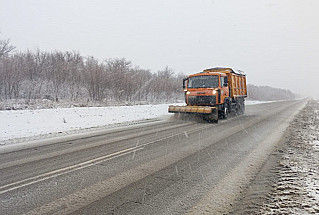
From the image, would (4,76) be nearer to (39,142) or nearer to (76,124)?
(76,124)

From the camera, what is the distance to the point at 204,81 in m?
13.4

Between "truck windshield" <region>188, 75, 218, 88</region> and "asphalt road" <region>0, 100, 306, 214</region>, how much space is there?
6.64 m

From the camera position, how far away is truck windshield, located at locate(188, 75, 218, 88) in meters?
13.2

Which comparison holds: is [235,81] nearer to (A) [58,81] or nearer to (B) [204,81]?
(B) [204,81]

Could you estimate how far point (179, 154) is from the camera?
5723 mm

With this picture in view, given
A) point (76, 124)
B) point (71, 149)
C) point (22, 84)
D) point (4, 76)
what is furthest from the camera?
point (22, 84)

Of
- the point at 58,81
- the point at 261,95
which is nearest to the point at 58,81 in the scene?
the point at 58,81

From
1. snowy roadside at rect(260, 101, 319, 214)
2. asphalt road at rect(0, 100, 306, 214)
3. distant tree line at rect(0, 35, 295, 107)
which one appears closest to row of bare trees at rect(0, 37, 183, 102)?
distant tree line at rect(0, 35, 295, 107)

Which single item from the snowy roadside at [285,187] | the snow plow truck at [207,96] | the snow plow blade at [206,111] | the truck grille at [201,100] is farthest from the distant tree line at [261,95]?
the snowy roadside at [285,187]

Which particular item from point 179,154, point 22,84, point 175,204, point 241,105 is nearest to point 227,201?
point 175,204

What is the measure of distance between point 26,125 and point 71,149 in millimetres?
5910

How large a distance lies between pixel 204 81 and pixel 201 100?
1.23 meters

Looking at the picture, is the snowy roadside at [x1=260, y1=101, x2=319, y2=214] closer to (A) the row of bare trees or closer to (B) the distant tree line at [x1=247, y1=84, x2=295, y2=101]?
(A) the row of bare trees

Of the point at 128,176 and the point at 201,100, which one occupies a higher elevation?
the point at 201,100
